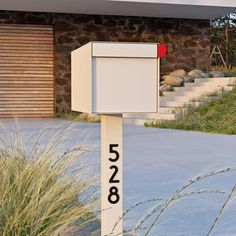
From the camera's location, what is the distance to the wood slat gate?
17172 millimetres

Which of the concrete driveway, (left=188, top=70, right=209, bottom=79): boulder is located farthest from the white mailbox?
(left=188, top=70, right=209, bottom=79): boulder

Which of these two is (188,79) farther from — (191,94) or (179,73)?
(191,94)

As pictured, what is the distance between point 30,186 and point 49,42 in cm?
1474

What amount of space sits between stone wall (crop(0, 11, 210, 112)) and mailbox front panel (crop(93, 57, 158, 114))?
1473cm

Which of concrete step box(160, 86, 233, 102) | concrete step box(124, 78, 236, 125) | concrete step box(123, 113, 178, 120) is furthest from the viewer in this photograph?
concrete step box(160, 86, 233, 102)

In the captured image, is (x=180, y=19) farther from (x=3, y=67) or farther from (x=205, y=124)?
(x=205, y=124)

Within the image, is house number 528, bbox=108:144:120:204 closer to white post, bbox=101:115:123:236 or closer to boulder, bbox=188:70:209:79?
white post, bbox=101:115:123:236

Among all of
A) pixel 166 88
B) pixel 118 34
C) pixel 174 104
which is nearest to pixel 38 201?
pixel 174 104

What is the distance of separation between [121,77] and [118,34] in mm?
15521

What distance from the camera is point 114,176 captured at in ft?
9.07

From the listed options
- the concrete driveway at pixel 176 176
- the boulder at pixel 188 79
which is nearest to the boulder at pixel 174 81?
the boulder at pixel 188 79

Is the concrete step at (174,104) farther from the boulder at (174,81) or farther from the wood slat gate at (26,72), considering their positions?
the wood slat gate at (26,72)

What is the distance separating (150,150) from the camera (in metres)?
8.28

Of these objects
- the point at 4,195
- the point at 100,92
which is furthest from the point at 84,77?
the point at 4,195
